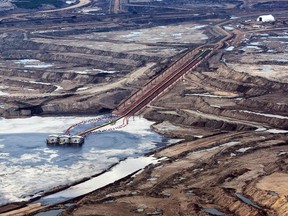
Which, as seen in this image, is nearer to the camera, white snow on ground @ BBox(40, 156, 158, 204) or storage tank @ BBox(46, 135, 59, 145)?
white snow on ground @ BBox(40, 156, 158, 204)

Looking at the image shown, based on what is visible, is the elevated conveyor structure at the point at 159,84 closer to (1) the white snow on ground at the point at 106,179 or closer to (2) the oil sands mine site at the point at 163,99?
(2) the oil sands mine site at the point at 163,99

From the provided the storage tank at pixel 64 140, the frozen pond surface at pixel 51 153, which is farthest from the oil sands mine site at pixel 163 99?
the storage tank at pixel 64 140

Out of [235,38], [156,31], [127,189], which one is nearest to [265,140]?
→ [127,189]

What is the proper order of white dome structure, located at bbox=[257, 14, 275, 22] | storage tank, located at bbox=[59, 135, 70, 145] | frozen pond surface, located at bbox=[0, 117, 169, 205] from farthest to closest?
white dome structure, located at bbox=[257, 14, 275, 22], storage tank, located at bbox=[59, 135, 70, 145], frozen pond surface, located at bbox=[0, 117, 169, 205]

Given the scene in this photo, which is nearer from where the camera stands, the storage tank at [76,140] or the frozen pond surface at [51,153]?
the frozen pond surface at [51,153]

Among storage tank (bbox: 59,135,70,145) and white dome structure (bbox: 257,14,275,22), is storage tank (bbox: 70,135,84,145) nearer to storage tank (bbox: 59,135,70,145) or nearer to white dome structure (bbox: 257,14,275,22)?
storage tank (bbox: 59,135,70,145)

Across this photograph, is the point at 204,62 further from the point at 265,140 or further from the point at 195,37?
the point at 265,140

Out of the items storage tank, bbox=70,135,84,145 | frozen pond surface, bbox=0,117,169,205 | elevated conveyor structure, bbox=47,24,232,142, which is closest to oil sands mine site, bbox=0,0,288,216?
elevated conveyor structure, bbox=47,24,232,142
